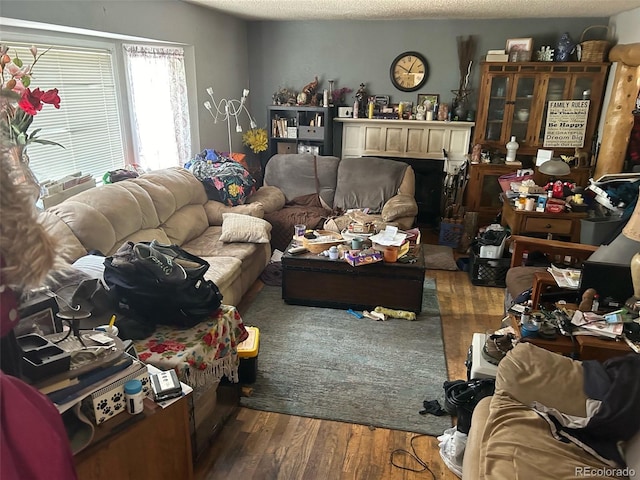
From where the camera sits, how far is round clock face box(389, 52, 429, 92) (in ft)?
17.2

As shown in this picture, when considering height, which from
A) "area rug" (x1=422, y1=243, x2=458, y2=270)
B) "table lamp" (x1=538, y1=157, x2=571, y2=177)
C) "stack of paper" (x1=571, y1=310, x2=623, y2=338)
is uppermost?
"table lamp" (x1=538, y1=157, x2=571, y2=177)

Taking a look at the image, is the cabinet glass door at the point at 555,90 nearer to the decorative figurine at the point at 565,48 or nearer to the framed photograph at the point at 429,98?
the decorative figurine at the point at 565,48

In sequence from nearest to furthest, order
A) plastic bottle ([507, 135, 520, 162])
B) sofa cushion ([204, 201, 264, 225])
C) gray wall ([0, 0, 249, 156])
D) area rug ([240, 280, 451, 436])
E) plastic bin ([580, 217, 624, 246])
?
area rug ([240, 280, 451, 436]) → gray wall ([0, 0, 249, 156]) → plastic bin ([580, 217, 624, 246]) → sofa cushion ([204, 201, 264, 225]) → plastic bottle ([507, 135, 520, 162])

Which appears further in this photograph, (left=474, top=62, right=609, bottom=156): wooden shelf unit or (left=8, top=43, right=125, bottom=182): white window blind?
(left=474, top=62, right=609, bottom=156): wooden shelf unit

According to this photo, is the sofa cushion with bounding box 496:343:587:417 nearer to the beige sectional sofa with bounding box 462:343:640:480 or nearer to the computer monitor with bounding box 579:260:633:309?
the beige sectional sofa with bounding box 462:343:640:480

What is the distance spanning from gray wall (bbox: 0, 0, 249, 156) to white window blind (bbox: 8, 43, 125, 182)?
12.9 inches

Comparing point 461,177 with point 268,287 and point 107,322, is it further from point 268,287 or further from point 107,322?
point 107,322

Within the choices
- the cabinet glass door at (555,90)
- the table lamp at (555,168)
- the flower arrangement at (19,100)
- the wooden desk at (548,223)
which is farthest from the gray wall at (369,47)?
the flower arrangement at (19,100)

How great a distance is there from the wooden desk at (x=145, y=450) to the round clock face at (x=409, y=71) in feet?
14.9

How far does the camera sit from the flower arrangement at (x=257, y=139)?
550cm

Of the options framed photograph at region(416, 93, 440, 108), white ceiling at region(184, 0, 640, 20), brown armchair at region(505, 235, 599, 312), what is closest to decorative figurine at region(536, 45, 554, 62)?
white ceiling at region(184, 0, 640, 20)

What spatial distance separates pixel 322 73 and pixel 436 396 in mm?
4087

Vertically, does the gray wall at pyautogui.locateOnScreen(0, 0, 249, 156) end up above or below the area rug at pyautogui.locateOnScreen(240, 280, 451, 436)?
above

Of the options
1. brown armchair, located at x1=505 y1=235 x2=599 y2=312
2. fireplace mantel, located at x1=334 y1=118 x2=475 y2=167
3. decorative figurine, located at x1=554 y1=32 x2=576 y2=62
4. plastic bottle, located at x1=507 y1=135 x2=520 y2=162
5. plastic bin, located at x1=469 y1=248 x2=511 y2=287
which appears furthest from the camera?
fireplace mantel, located at x1=334 y1=118 x2=475 y2=167
